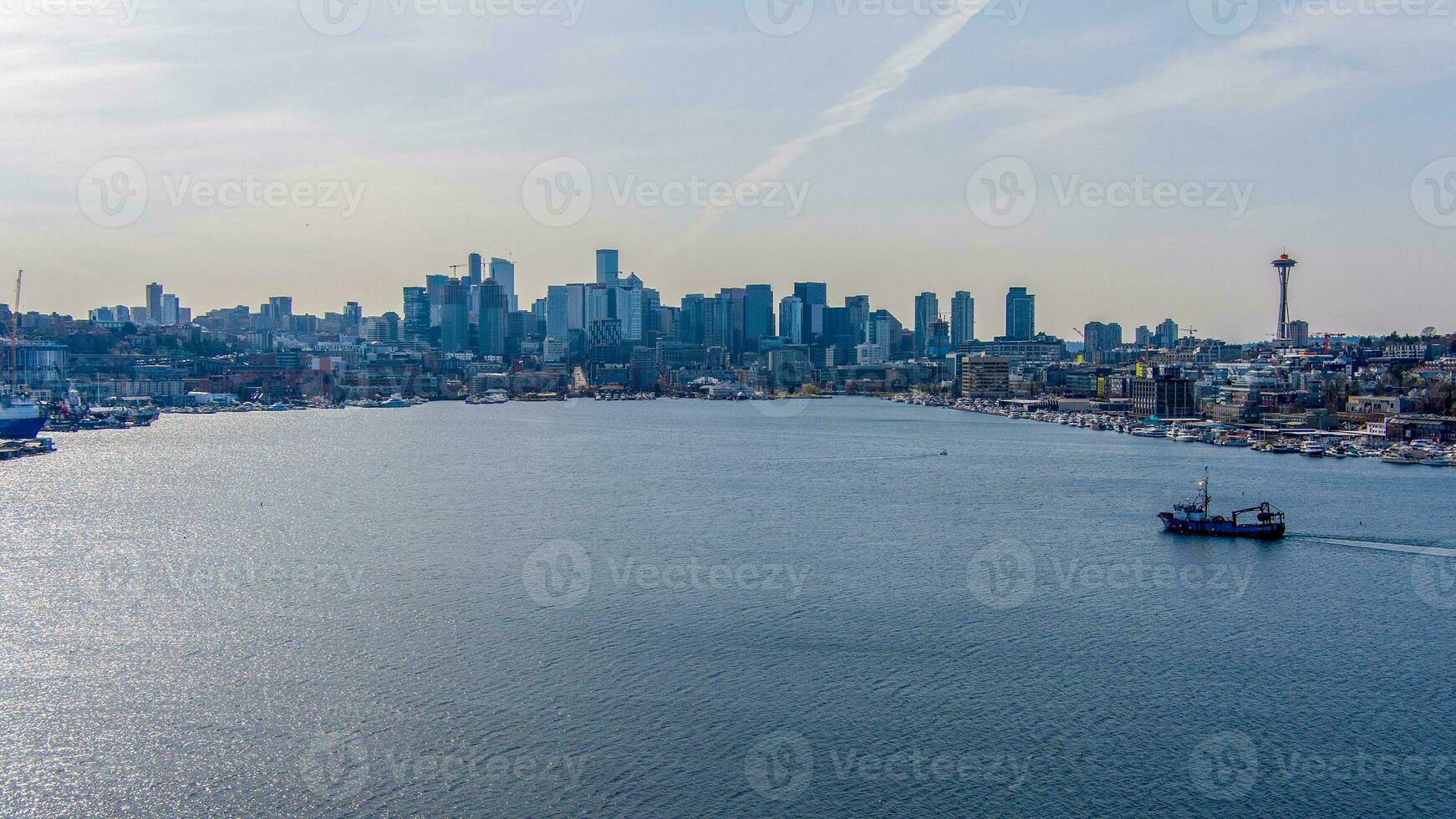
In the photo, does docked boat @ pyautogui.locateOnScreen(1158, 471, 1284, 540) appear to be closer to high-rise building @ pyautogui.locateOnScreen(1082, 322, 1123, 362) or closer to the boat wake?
the boat wake

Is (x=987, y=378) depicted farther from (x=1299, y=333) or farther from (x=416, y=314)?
(x=416, y=314)

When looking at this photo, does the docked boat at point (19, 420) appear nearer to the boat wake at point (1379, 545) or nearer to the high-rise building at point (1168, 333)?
the boat wake at point (1379, 545)

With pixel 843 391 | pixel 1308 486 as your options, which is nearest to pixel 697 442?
pixel 1308 486

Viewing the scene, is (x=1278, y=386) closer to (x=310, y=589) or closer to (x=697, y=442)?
(x=697, y=442)

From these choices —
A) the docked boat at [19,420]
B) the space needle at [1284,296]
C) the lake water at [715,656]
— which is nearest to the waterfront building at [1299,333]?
the space needle at [1284,296]

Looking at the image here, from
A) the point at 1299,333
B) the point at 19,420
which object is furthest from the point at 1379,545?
the point at 1299,333

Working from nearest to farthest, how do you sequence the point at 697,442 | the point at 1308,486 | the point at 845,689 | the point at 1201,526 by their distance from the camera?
the point at 845,689
the point at 1201,526
the point at 1308,486
the point at 697,442
